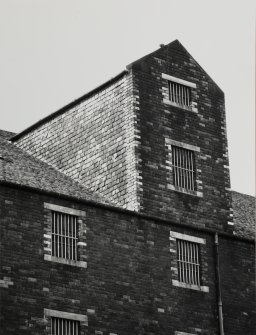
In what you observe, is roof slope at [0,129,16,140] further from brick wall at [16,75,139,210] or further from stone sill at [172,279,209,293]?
stone sill at [172,279,209,293]

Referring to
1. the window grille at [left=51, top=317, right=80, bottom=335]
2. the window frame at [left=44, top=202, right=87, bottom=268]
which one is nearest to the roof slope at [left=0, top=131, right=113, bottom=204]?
the window frame at [left=44, top=202, right=87, bottom=268]

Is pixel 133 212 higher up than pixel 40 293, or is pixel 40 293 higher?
pixel 133 212

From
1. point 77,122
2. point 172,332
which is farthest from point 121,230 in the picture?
point 77,122

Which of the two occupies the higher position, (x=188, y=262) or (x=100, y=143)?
(x=100, y=143)

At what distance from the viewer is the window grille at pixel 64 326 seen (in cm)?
4656

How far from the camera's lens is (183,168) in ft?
177

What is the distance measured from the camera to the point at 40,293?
46.7m

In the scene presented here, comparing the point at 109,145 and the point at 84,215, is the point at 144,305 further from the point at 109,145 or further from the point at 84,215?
the point at 109,145

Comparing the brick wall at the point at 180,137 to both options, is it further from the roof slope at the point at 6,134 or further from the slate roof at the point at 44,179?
the roof slope at the point at 6,134

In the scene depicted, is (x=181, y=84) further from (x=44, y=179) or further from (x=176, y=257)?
(x=176, y=257)

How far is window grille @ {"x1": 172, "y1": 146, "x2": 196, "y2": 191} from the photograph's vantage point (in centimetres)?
5362

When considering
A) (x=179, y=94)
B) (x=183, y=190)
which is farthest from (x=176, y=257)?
(x=179, y=94)

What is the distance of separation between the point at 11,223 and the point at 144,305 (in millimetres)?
6700

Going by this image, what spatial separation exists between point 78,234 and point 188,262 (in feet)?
18.0
